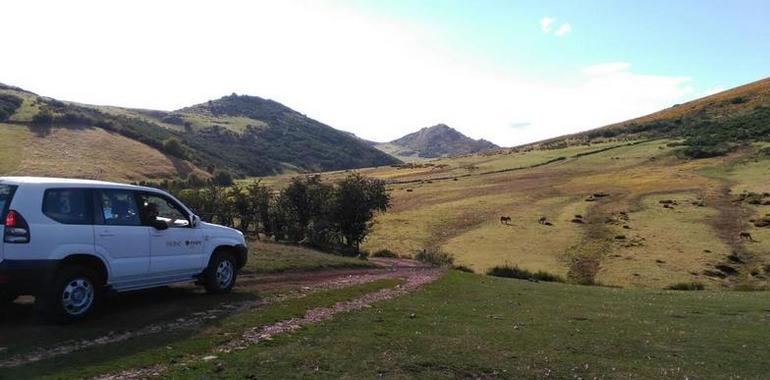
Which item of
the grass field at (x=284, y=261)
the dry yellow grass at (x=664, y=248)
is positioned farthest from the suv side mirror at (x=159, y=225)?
the dry yellow grass at (x=664, y=248)

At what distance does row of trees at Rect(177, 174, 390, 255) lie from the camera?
46.0 m

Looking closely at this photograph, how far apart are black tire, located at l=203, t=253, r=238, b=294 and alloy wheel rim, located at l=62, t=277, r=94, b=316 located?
144 inches

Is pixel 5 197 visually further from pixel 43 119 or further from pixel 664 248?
pixel 43 119

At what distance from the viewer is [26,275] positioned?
11.0 metres

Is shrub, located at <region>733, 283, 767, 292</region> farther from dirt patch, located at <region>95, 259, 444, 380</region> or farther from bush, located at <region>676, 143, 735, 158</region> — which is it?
bush, located at <region>676, 143, 735, 158</region>

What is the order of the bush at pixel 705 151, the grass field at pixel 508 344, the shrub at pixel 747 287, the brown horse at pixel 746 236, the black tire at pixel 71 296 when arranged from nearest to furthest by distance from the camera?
1. the grass field at pixel 508 344
2. the black tire at pixel 71 296
3. the shrub at pixel 747 287
4. the brown horse at pixel 746 236
5. the bush at pixel 705 151

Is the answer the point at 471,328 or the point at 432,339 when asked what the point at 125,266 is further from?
the point at 471,328

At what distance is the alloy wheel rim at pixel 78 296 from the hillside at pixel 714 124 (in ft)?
385

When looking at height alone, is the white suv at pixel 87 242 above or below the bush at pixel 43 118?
below

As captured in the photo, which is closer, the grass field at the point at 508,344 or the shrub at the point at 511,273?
the grass field at the point at 508,344

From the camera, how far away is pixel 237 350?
10.9m

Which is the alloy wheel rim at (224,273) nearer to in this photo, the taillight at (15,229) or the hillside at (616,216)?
the taillight at (15,229)

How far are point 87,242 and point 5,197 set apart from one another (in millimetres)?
1719

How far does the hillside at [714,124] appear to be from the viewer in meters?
117
